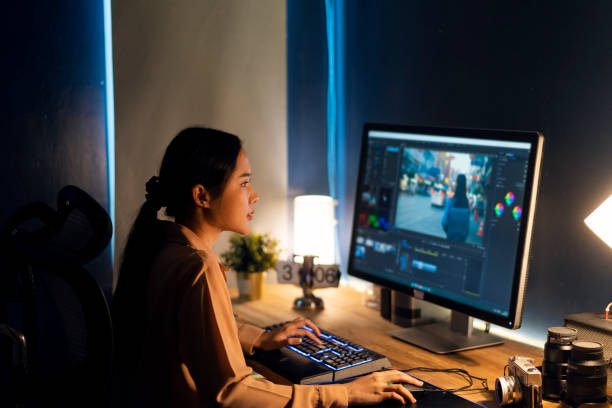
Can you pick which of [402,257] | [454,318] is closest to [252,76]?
[402,257]

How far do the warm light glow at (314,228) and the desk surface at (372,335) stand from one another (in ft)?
0.51

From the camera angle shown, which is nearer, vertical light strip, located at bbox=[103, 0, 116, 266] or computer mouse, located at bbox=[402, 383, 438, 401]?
computer mouse, located at bbox=[402, 383, 438, 401]

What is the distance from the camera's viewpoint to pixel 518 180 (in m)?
1.48

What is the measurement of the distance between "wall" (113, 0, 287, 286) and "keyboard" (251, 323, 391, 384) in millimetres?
864

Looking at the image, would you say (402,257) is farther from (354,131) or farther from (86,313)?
(86,313)

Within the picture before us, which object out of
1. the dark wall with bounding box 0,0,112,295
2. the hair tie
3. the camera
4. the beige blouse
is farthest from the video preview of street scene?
the dark wall with bounding box 0,0,112,295

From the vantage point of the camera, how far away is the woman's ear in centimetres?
141

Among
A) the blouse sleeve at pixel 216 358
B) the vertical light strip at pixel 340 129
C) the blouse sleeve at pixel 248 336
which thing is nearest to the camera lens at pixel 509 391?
the blouse sleeve at pixel 216 358

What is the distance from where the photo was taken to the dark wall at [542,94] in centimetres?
158

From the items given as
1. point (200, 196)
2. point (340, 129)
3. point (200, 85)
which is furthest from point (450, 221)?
point (200, 85)

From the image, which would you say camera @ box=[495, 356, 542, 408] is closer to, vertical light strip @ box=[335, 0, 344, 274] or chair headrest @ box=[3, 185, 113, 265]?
chair headrest @ box=[3, 185, 113, 265]

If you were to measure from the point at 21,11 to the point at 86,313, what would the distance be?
3.99 feet

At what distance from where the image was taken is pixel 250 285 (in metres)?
2.13

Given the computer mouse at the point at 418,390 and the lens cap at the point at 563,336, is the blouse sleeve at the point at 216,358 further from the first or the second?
the lens cap at the point at 563,336
